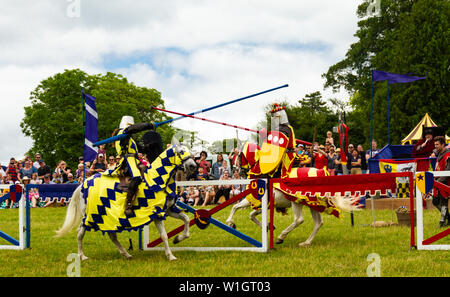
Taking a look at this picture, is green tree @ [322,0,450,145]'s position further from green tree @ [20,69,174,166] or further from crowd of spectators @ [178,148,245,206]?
green tree @ [20,69,174,166]

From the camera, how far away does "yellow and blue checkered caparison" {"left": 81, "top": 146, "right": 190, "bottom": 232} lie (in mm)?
7805

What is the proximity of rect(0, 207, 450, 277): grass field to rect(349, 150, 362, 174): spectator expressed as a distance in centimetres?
412

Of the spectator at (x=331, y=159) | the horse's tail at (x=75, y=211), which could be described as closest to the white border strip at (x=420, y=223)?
the horse's tail at (x=75, y=211)

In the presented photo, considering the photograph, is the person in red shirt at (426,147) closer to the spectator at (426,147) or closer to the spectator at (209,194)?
the spectator at (426,147)

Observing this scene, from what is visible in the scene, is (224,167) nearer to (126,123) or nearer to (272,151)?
(272,151)

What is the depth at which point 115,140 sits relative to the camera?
7.96 meters

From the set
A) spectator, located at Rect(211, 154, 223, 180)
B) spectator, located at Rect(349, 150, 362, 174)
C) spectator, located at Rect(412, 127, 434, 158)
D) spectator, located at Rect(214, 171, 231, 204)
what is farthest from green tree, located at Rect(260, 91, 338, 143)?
spectator, located at Rect(412, 127, 434, 158)

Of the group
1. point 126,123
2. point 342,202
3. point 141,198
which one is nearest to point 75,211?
point 141,198

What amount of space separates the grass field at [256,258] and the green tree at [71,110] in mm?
29479

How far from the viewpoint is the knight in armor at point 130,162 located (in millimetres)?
7773

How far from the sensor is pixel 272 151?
30.5ft
